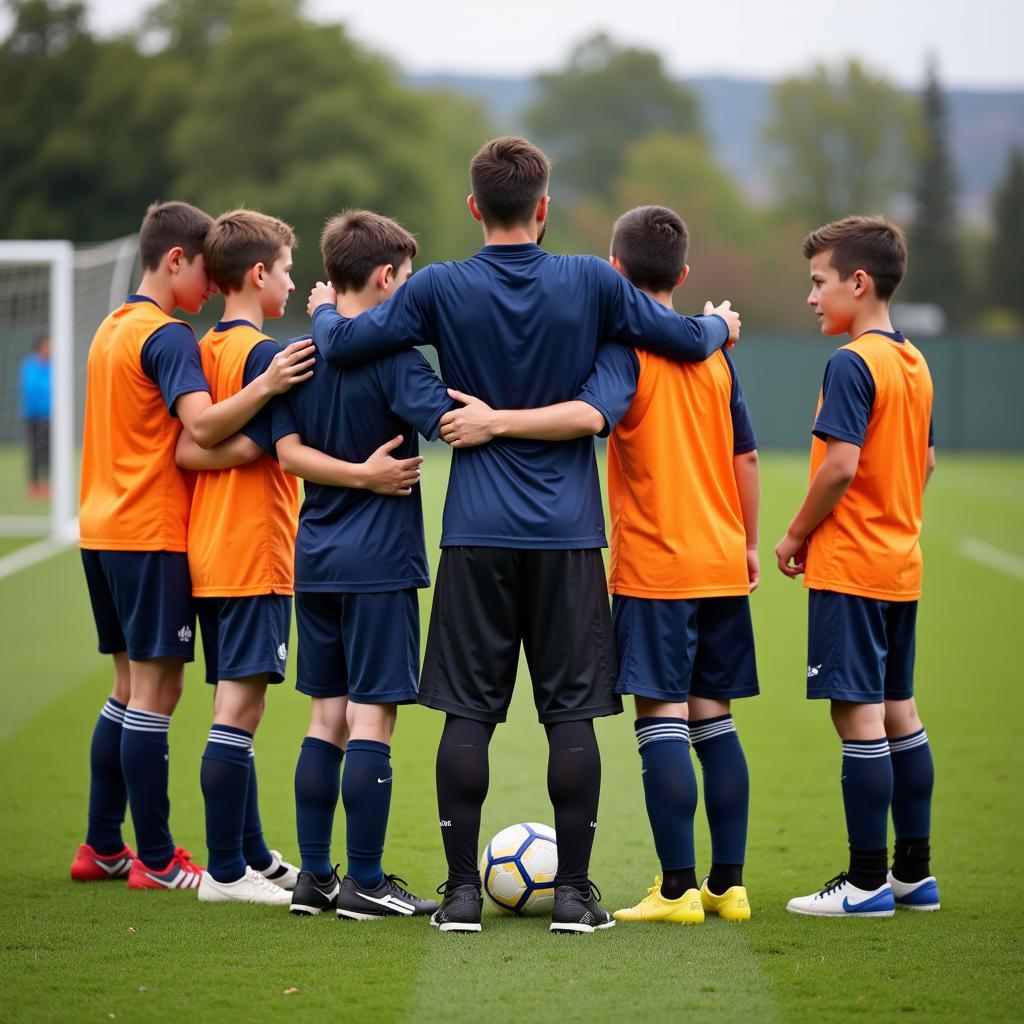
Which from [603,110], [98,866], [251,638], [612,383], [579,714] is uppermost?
[603,110]

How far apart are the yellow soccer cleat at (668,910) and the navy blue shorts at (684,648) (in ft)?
1.88

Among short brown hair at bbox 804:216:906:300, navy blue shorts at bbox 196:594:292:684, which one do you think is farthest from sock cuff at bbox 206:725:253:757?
short brown hair at bbox 804:216:906:300

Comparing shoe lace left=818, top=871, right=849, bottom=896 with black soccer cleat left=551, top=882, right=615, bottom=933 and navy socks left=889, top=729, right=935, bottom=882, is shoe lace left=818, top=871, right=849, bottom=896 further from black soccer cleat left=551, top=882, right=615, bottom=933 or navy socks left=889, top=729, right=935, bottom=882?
black soccer cleat left=551, top=882, right=615, bottom=933

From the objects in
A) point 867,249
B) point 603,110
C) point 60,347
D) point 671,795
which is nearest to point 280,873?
point 671,795

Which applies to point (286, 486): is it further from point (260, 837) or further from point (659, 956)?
point (659, 956)

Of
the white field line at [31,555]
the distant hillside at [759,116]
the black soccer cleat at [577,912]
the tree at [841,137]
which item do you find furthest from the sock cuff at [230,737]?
the distant hillside at [759,116]

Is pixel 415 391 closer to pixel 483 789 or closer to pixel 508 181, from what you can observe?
pixel 508 181

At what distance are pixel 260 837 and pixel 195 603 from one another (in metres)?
0.81

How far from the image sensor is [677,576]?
4285mm

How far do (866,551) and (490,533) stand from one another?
116 centimetres

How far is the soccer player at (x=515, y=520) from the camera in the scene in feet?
13.6

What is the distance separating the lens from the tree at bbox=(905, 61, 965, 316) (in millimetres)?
83938

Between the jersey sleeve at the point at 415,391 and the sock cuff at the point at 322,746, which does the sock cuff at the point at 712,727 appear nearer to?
the sock cuff at the point at 322,746

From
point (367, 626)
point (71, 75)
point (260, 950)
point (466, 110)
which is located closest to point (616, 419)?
point (367, 626)
